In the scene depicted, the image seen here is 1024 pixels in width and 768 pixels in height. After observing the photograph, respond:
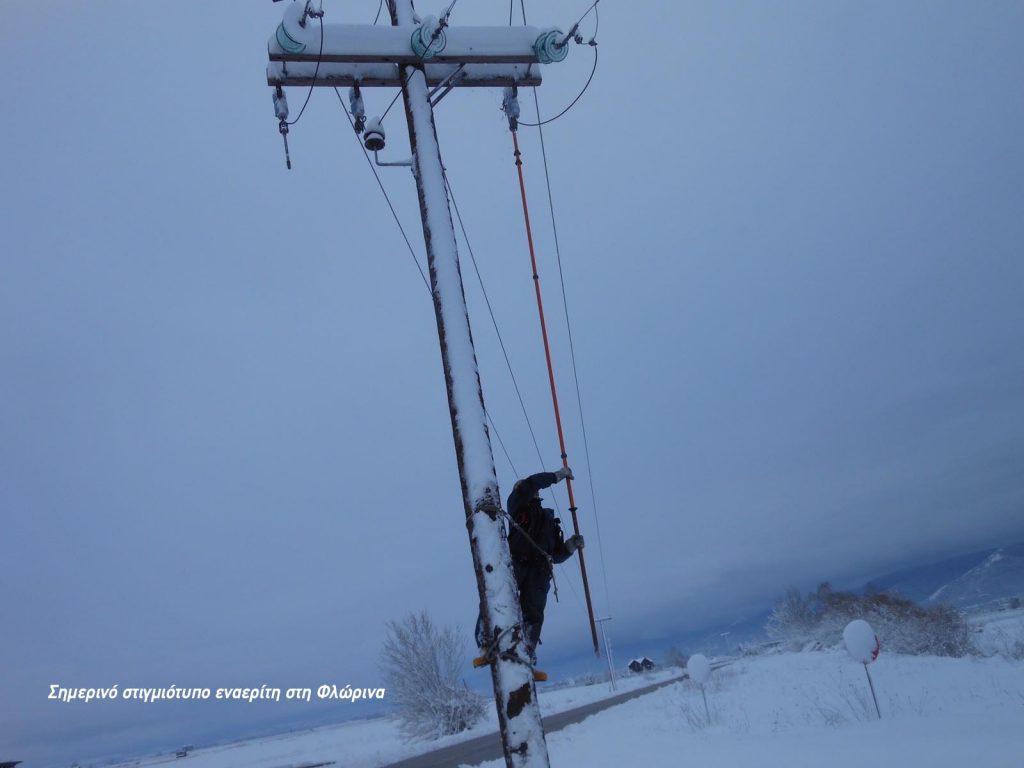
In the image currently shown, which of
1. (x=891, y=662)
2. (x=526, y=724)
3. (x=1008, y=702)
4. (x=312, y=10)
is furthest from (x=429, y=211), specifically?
(x=891, y=662)

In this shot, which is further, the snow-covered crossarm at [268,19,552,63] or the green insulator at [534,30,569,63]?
the green insulator at [534,30,569,63]

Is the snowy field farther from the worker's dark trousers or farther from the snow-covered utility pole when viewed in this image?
the snow-covered utility pole

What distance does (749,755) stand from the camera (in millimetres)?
11023

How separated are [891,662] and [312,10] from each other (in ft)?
111

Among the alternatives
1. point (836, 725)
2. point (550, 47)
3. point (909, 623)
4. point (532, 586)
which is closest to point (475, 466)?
point (532, 586)

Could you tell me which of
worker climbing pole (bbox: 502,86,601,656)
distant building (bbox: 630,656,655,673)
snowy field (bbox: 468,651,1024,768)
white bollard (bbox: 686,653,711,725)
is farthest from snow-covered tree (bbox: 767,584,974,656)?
distant building (bbox: 630,656,655,673)

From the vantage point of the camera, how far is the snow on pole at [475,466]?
355 cm

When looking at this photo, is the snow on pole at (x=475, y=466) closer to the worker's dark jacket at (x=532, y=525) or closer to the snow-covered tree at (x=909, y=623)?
the worker's dark jacket at (x=532, y=525)

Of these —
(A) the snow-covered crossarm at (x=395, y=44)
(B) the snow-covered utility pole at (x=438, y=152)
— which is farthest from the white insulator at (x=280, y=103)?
(A) the snow-covered crossarm at (x=395, y=44)

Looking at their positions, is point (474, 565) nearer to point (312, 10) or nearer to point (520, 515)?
point (520, 515)

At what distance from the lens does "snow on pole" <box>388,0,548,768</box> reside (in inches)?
140

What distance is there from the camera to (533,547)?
4.38m

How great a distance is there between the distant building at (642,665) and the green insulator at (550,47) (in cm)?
12007

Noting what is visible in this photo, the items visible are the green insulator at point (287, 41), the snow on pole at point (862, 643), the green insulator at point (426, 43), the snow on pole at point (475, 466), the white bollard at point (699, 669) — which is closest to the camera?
the snow on pole at point (475, 466)
